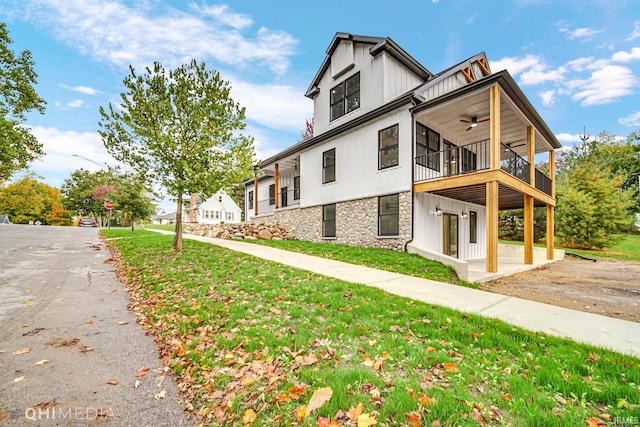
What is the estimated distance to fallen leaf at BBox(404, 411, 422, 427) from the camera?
6.42ft

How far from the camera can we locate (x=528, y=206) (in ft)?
35.8

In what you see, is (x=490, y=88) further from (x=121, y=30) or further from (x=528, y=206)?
(x=121, y=30)

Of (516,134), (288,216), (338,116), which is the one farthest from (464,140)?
(288,216)

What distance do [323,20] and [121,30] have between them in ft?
33.5

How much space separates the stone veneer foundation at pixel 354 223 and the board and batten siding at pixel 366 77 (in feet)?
14.2

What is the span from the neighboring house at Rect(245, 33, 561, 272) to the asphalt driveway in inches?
321

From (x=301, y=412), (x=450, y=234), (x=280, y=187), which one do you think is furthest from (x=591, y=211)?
(x=301, y=412)

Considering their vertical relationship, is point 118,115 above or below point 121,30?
below

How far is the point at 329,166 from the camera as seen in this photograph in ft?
46.0

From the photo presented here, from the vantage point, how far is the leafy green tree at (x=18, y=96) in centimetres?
1526

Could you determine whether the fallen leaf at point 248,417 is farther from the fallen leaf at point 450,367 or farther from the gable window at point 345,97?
the gable window at point 345,97

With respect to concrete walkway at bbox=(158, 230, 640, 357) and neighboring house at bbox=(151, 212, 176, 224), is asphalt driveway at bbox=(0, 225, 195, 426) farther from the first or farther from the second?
neighboring house at bbox=(151, 212, 176, 224)

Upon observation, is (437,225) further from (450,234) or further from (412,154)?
(412,154)

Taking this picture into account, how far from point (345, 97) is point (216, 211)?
35442 millimetres
